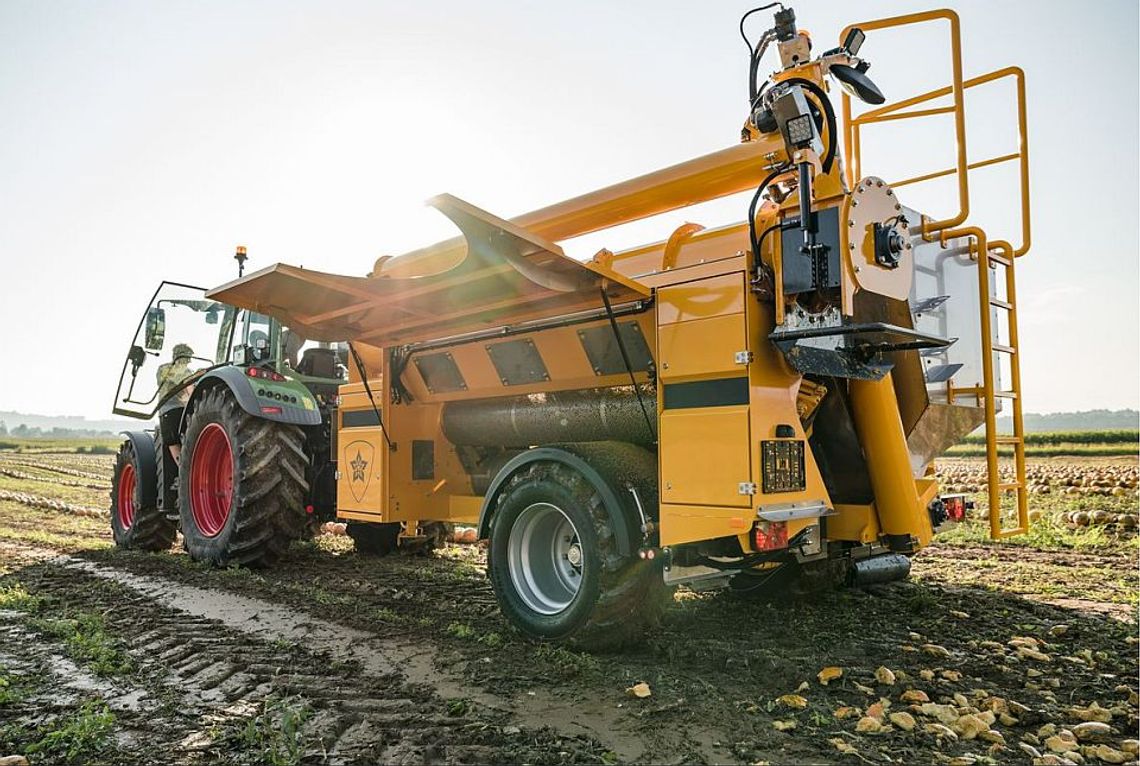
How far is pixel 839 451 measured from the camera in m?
4.32

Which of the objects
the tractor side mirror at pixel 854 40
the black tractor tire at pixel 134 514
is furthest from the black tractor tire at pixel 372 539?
the tractor side mirror at pixel 854 40

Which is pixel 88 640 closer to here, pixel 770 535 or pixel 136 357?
pixel 770 535

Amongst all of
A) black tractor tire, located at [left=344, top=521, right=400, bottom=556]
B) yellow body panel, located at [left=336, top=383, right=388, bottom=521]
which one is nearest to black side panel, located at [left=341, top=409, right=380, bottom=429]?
yellow body panel, located at [left=336, top=383, right=388, bottom=521]

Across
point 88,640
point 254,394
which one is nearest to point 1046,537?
point 254,394

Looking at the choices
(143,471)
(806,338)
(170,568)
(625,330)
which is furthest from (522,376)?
(143,471)

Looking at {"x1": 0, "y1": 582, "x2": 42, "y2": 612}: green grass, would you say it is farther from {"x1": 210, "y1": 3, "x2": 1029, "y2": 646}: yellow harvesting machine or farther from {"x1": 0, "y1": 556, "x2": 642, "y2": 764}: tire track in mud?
{"x1": 210, "y1": 3, "x2": 1029, "y2": 646}: yellow harvesting machine

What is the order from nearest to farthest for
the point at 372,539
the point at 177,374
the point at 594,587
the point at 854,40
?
the point at 594,587
the point at 854,40
the point at 372,539
the point at 177,374

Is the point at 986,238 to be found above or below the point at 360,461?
above

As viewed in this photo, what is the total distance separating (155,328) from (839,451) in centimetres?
680

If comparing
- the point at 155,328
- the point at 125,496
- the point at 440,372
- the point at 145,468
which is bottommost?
the point at 125,496

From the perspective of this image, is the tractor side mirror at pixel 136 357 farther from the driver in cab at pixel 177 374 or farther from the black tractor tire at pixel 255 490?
the black tractor tire at pixel 255 490

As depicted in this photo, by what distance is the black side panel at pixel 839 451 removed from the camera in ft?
13.9

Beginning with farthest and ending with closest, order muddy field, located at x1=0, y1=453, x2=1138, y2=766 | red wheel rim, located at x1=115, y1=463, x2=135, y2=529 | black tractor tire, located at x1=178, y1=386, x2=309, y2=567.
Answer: red wheel rim, located at x1=115, y1=463, x2=135, y2=529 < black tractor tire, located at x1=178, y1=386, x2=309, y2=567 < muddy field, located at x1=0, y1=453, x2=1138, y2=766

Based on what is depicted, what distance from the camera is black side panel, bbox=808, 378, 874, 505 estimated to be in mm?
4238
